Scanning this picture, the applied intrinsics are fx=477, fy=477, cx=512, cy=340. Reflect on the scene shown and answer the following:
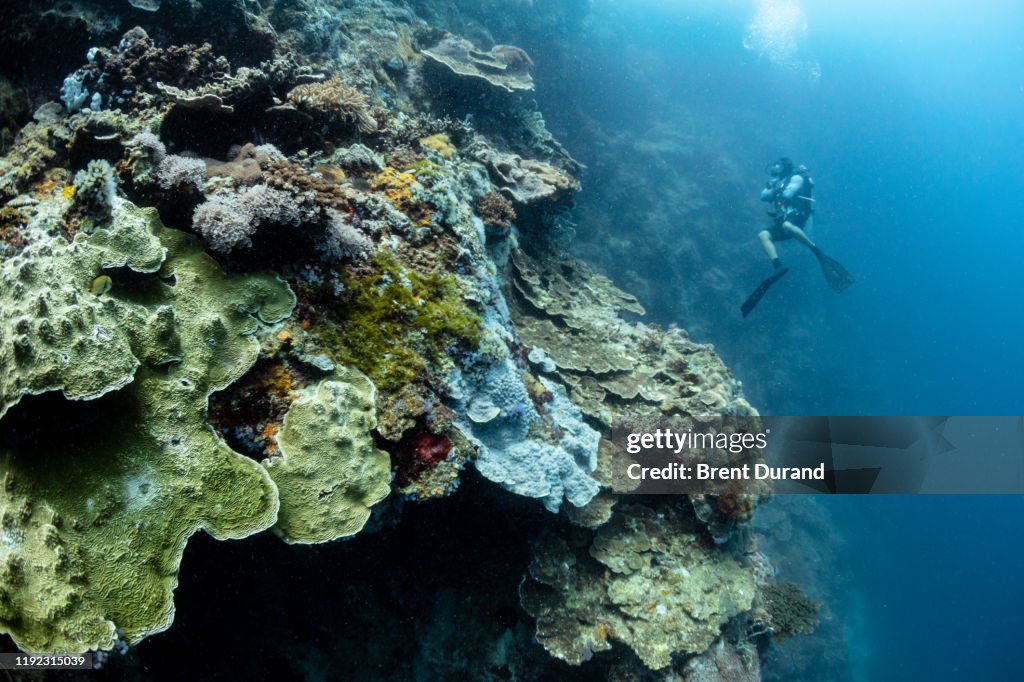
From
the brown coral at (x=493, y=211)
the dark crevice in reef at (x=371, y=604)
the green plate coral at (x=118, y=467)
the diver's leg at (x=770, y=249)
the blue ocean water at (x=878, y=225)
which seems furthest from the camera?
the blue ocean water at (x=878, y=225)

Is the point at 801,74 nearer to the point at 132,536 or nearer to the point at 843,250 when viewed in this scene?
the point at 843,250

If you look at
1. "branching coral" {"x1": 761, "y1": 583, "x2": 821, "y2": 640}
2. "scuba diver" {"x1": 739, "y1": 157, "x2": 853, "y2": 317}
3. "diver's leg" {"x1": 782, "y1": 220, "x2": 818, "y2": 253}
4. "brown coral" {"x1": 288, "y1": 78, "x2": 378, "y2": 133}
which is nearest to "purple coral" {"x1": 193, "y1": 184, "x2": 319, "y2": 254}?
"brown coral" {"x1": 288, "y1": 78, "x2": 378, "y2": 133}

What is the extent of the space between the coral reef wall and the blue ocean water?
1506 cm

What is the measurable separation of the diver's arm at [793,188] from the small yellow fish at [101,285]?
18.0 m

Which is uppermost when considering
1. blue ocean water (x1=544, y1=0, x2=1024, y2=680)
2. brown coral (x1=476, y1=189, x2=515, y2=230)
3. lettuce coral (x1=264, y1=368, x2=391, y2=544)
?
blue ocean water (x1=544, y1=0, x2=1024, y2=680)

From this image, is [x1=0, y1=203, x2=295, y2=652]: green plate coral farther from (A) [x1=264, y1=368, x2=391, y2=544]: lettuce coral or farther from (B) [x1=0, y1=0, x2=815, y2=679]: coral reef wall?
(A) [x1=264, y1=368, x2=391, y2=544]: lettuce coral

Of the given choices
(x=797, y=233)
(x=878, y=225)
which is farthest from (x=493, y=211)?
(x=878, y=225)

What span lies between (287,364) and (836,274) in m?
19.0

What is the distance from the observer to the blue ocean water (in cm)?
2559

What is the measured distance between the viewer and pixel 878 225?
175ft

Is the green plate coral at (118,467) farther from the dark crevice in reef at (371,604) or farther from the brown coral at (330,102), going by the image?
the brown coral at (330,102)

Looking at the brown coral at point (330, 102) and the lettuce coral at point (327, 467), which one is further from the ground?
the brown coral at point (330, 102)

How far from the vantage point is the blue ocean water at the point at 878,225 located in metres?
25.6

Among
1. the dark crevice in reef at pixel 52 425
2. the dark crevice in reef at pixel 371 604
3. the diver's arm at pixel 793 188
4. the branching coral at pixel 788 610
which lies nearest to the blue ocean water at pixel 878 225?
the diver's arm at pixel 793 188
